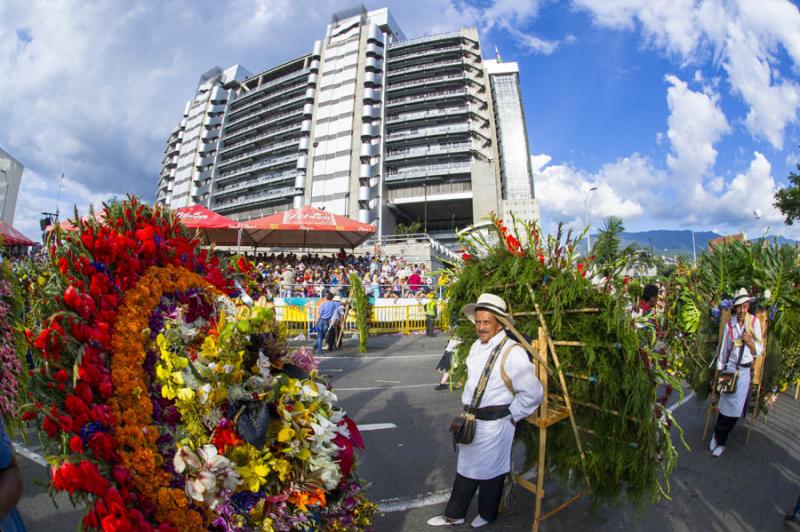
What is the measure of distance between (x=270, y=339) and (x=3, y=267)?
Result: 3.65 m

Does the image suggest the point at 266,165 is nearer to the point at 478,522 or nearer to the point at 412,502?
the point at 412,502

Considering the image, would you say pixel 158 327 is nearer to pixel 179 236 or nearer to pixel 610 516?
pixel 179 236

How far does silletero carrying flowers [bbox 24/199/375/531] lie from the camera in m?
1.90

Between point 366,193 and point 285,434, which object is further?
point 366,193

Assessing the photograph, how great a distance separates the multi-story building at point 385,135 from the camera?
5884 centimetres

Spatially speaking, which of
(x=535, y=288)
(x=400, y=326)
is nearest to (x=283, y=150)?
(x=400, y=326)

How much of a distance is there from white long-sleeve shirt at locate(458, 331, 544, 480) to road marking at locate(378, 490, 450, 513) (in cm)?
65

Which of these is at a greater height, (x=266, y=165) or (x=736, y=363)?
(x=266, y=165)

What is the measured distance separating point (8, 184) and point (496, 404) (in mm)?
22884

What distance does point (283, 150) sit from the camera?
227ft

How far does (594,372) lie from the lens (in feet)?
10.8

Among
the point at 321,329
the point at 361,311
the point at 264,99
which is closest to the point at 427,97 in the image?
the point at 264,99

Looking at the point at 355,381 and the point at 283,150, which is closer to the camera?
the point at 355,381

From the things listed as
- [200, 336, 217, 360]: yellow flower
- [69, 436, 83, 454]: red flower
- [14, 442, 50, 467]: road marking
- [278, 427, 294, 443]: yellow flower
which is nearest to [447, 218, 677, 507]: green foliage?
[278, 427, 294, 443]: yellow flower
